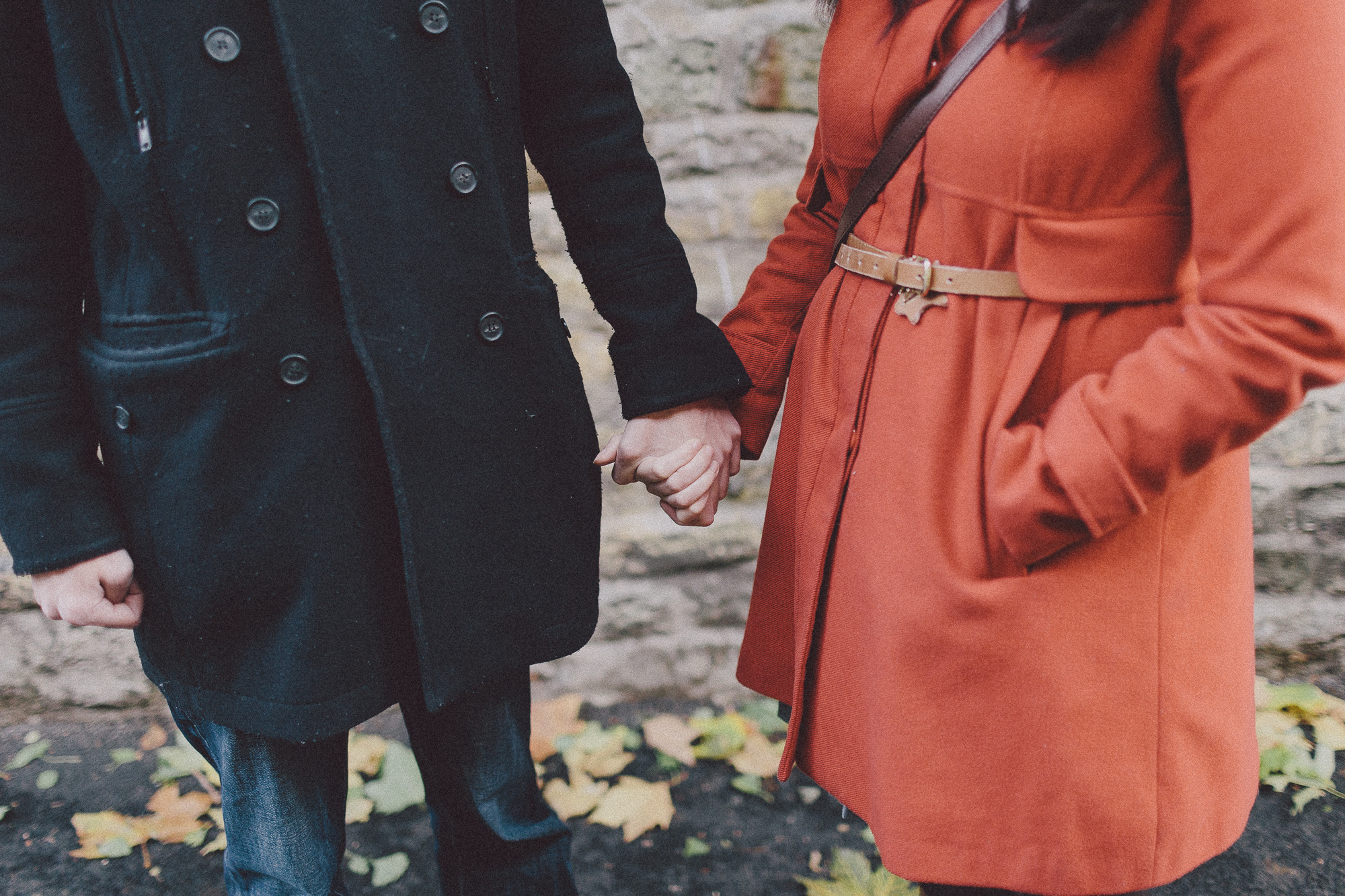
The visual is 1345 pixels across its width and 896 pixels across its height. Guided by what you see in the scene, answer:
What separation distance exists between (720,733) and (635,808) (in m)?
0.33

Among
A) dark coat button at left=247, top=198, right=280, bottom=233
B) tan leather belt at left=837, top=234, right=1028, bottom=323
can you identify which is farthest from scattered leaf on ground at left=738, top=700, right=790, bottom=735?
dark coat button at left=247, top=198, right=280, bottom=233

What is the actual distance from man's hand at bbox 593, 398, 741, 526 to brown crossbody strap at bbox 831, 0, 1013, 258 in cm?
35

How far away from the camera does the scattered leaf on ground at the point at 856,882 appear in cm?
194

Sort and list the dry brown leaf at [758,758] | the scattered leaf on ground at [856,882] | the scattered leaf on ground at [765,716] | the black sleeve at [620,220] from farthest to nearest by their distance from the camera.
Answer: the scattered leaf on ground at [765,716], the dry brown leaf at [758,758], the scattered leaf on ground at [856,882], the black sleeve at [620,220]

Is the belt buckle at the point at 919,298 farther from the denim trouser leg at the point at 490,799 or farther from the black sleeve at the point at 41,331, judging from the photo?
the black sleeve at the point at 41,331

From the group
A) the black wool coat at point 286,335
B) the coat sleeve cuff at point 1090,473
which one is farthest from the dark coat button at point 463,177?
the coat sleeve cuff at point 1090,473

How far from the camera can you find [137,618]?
119 cm

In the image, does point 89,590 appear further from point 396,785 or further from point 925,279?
point 396,785

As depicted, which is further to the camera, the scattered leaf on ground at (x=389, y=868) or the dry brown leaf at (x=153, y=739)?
the dry brown leaf at (x=153, y=739)

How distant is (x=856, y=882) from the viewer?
1978 millimetres

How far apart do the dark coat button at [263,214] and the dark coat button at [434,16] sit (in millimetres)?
268

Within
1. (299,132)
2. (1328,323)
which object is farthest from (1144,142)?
(299,132)

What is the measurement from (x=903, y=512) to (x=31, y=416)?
0.99m

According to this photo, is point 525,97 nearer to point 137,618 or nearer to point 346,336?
point 346,336
